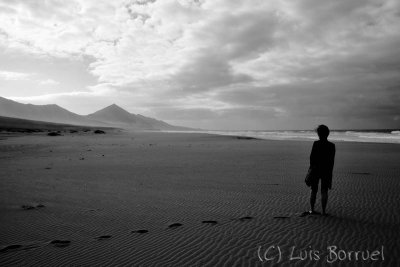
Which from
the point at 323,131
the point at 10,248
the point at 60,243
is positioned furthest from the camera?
the point at 323,131

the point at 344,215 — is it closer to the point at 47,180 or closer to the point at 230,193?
the point at 230,193

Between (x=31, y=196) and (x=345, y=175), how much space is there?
11897mm

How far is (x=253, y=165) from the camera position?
51.0 ft

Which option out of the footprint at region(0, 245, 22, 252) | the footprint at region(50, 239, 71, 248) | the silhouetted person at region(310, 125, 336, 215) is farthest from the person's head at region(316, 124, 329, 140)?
the footprint at region(0, 245, 22, 252)

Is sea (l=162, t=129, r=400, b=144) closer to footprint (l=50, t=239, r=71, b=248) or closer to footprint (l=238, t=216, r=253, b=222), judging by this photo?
footprint (l=238, t=216, r=253, b=222)

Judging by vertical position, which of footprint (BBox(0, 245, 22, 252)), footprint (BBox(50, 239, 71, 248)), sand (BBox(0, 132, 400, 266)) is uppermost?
sand (BBox(0, 132, 400, 266))

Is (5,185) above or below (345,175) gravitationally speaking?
below

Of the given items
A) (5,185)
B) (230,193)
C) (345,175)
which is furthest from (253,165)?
(5,185)

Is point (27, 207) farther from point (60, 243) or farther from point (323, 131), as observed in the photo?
point (323, 131)

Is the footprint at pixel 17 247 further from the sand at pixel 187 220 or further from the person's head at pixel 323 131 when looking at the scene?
the person's head at pixel 323 131

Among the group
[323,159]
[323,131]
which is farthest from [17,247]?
[323,131]

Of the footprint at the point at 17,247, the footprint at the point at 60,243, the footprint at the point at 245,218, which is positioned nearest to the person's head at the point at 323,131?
the footprint at the point at 245,218

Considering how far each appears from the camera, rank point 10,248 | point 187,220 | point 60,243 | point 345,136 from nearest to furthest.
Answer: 1. point 10,248
2. point 60,243
3. point 187,220
4. point 345,136

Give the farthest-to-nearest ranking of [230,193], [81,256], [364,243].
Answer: [230,193], [364,243], [81,256]
